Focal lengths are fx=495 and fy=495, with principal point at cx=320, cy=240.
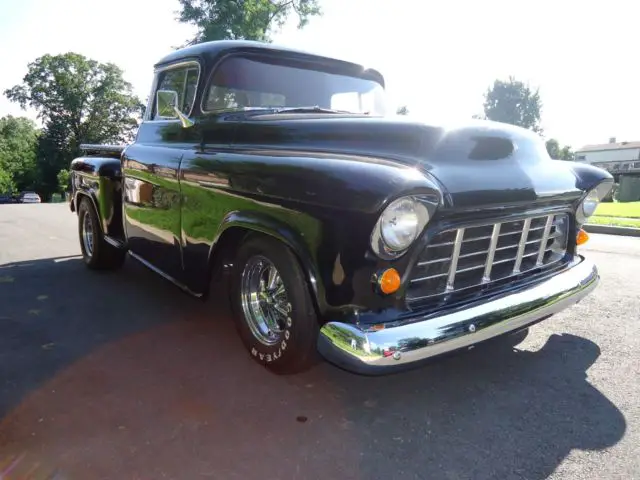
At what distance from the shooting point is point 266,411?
2322mm

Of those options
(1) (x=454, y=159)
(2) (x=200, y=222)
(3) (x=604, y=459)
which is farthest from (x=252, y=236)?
(3) (x=604, y=459)

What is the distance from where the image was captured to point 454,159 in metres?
2.43

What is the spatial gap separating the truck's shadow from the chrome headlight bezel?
819 mm

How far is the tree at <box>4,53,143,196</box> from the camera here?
45.0 meters

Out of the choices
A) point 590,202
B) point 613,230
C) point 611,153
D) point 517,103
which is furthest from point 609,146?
point 590,202

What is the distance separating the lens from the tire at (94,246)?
477 cm

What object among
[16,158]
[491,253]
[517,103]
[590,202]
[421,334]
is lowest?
[16,158]

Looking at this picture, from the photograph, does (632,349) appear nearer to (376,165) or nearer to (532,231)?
(532,231)

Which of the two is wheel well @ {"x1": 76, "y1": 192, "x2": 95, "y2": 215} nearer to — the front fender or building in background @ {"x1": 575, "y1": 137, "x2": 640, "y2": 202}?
the front fender

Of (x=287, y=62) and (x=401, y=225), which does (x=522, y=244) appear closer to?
(x=401, y=225)

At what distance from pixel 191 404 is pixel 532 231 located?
6.56 feet

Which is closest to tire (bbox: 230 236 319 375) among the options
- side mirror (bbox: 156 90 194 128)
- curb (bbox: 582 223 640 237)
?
side mirror (bbox: 156 90 194 128)

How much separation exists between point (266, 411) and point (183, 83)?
241 centimetres

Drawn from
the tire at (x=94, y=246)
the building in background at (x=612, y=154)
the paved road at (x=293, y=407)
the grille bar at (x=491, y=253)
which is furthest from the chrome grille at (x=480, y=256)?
the building in background at (x=612, y=154)
